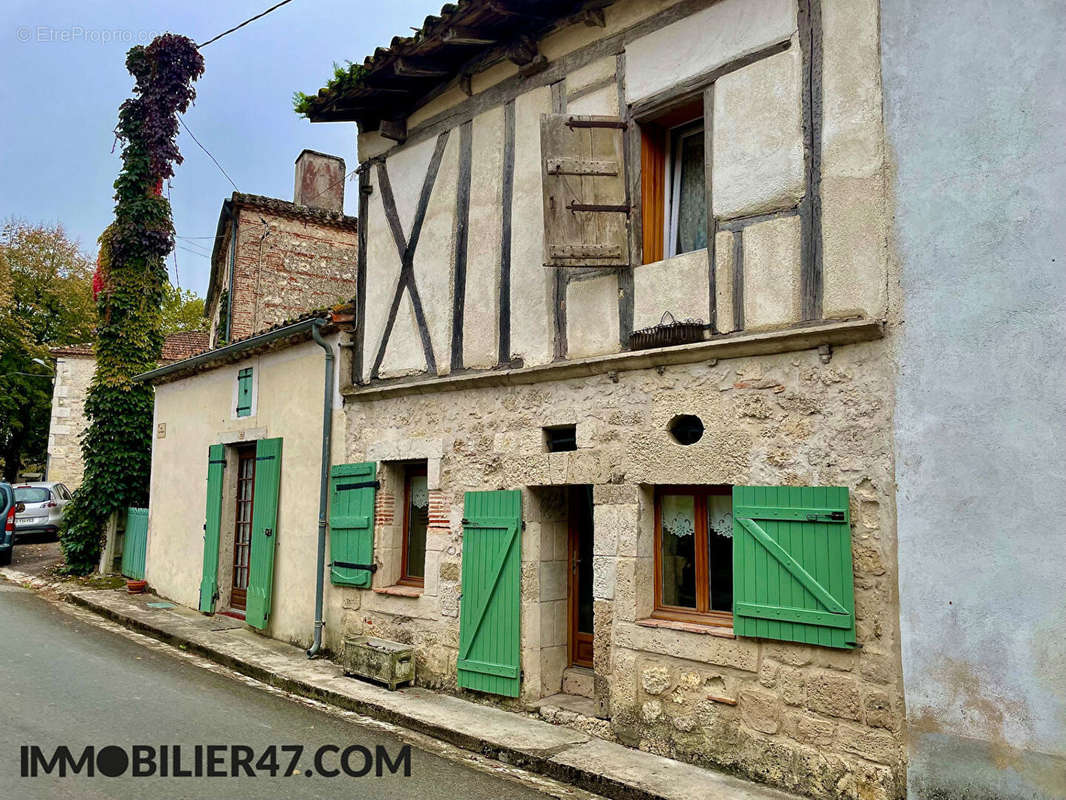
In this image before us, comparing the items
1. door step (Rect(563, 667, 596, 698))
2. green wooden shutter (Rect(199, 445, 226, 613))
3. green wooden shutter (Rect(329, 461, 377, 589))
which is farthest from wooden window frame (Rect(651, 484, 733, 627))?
green wooden shutter (Rect(199, 445, 226, 613))

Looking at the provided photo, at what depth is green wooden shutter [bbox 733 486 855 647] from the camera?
4.74 m

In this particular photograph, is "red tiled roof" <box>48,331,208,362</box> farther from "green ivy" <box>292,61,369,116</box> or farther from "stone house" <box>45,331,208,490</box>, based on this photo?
"green ivy" <box>292,61,369,116</box>

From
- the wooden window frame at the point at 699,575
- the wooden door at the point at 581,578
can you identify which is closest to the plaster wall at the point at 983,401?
the wooden window frame at the point at 699,575

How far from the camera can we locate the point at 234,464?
34.9 ft

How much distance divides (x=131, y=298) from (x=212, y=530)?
4.98 metres

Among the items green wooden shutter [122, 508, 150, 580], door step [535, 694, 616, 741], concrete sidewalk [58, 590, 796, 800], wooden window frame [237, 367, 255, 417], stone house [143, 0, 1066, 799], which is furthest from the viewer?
green wooden shutter [122, 508, 150, 580]

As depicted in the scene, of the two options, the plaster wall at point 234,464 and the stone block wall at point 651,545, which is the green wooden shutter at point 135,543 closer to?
the plaster wall at point 234,464

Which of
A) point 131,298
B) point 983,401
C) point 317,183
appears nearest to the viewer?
point 983,401

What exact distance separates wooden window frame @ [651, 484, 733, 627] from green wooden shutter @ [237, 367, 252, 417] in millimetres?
6086

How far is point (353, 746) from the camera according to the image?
566 centimetres

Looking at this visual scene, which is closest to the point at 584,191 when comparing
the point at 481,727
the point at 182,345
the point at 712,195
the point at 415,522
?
the point at 712,195

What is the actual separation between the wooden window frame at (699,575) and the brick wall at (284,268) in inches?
410

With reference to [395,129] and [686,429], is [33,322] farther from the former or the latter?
[686,429]

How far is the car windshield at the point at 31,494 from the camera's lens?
18.1 metres
